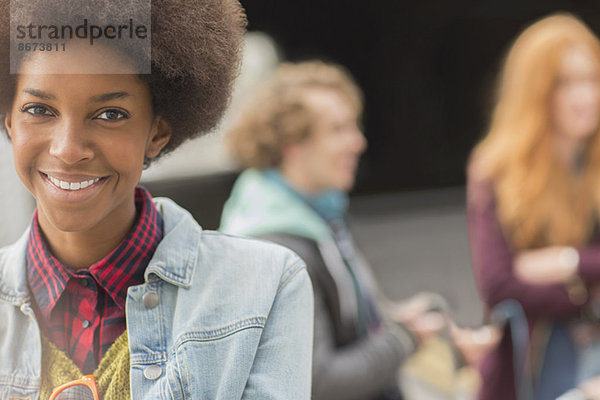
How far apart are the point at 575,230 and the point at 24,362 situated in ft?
6.25

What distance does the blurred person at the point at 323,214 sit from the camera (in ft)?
7.32

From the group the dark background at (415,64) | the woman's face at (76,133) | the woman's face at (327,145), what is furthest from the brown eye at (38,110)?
the dark background at (415,64)

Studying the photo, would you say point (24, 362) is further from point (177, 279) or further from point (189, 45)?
point (189, 45)

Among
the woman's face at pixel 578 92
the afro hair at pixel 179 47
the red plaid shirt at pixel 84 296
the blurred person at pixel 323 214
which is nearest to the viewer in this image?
the afro hair at pixel 179 47

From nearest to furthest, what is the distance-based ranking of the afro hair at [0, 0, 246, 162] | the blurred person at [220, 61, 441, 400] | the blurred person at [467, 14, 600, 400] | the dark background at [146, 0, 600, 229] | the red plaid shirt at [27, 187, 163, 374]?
the afro hair at [0, 0, 246, 162], the red plaid shirt at [27, 187, 163, 374], the blurred person at [220, 61, 441, 400], the blurred person at [467, 14, 600, 400], the dark background at [146, 0, 600, 229]

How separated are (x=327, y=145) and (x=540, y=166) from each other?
0.75 meters

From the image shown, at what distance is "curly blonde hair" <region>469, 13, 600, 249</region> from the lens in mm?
2500

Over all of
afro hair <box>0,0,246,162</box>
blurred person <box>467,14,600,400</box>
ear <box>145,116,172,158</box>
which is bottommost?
blurred person <box>467,14,600,400</box>

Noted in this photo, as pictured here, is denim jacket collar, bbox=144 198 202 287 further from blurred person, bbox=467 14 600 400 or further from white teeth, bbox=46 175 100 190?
blurred person, bbox=467 14 600 400

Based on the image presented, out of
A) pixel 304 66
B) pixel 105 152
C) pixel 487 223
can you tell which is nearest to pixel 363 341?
pixel 487 223

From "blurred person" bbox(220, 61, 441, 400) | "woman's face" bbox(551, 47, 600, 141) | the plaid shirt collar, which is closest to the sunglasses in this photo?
the plaid shirt collar

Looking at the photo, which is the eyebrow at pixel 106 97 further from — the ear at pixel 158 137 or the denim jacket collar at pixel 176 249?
the denim jacket collar at pixel 176 249

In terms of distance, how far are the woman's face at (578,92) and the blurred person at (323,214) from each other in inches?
28.8

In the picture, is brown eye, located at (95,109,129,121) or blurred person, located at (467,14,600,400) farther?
blurred person, located at (467,14,600,400)
